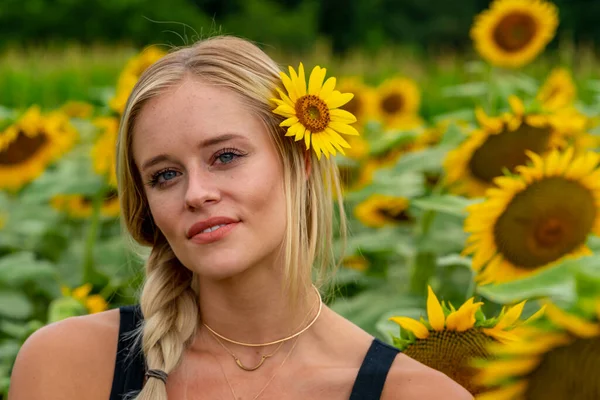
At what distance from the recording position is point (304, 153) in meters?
1.97

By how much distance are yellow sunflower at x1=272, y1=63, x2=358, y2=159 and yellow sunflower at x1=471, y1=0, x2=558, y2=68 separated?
1957 mm

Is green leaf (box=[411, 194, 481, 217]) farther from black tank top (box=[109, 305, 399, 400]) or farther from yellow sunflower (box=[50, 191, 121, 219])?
yellow sunflower (box=[50, 191, 121, 219])

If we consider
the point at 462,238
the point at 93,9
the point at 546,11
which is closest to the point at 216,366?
the point at 462,238

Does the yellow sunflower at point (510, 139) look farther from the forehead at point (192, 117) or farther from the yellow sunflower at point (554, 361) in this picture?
the yellow sunflower at point (554, 361)

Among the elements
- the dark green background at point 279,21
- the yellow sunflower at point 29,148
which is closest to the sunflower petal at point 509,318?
the yellow sunflower at point 29,148

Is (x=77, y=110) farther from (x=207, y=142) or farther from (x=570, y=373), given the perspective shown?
(x=570, y=373)

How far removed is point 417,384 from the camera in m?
1.77

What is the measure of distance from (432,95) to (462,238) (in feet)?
15.7

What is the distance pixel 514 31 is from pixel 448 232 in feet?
3.36

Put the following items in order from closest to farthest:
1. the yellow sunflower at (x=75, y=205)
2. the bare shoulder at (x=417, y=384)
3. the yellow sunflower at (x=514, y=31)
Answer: the bare shoulder at (x=417, y=384) < the yellow sunflower at (x=514, y=31) < the yellow sunflower at (x=75, y=205)

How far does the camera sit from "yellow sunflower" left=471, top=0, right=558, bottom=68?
3.71m

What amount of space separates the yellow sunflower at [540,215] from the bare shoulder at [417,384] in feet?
1.38

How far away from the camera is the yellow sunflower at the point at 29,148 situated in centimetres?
356

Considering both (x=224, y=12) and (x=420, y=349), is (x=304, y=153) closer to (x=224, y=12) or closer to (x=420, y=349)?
(x=420, y=349)
